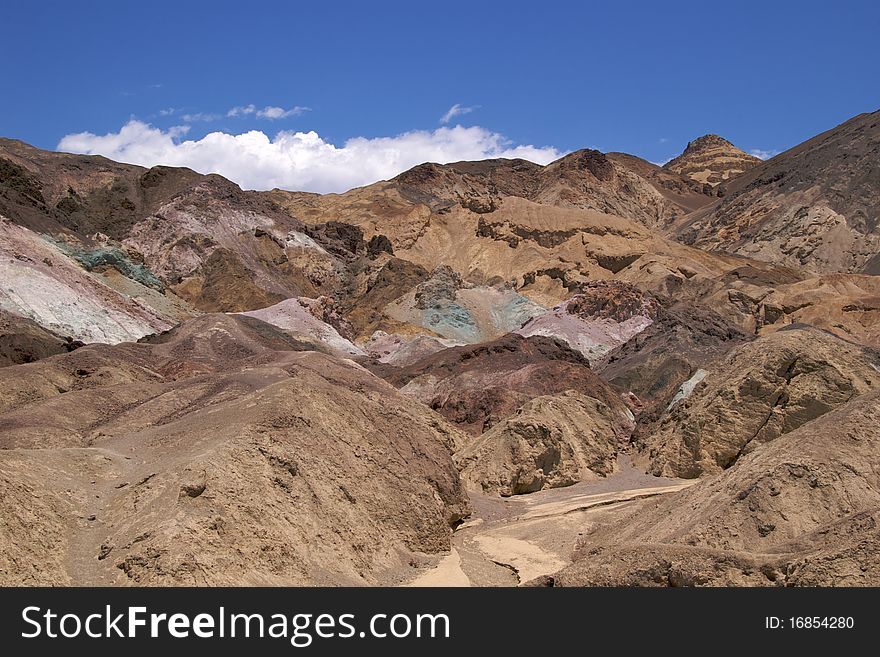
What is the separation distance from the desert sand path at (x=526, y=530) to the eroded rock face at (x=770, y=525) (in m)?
0.77

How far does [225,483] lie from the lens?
45.3ft

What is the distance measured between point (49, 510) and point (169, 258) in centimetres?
5380

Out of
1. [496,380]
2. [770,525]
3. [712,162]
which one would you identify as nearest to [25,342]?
[496,380]

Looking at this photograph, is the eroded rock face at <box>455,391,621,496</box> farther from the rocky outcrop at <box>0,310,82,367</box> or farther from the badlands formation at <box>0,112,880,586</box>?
the rocky outcrop at <box>0,310,82,367</box>

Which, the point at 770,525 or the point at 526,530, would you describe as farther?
the point at 526,530

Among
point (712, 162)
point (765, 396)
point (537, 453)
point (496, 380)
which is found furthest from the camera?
point (712, 162)

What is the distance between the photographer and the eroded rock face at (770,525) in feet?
36.4

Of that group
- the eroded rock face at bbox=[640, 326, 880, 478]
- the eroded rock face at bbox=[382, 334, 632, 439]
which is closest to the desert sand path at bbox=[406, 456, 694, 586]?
the eroded rock face at bbox=[640, 326, 880, 478]

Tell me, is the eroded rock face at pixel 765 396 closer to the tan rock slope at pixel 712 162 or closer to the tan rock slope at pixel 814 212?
the tan rock slope at pixel 814 212

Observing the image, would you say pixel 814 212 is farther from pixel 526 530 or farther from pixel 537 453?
pixel 526 530

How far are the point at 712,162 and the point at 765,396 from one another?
430ft

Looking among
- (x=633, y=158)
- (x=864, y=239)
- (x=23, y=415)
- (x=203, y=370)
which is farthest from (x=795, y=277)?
(x=633, y=158)

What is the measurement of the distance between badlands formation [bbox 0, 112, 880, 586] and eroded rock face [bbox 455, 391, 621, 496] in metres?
0.08

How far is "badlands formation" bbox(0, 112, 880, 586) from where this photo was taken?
12992mm
